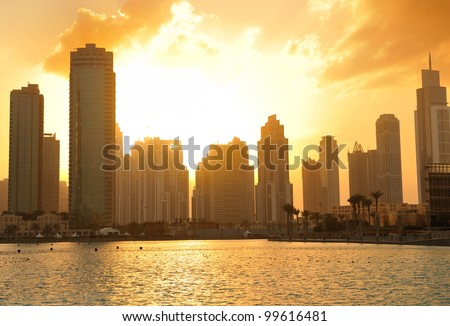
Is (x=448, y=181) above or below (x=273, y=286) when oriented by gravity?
above

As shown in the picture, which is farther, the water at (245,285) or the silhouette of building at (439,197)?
the silhouette of building at (439,197)

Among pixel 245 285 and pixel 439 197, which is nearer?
pixel 245 285

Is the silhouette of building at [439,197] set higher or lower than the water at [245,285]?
higher

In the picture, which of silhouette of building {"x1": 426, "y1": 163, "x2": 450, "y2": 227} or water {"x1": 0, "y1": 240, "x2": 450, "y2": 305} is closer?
water {"x1": 0, "y1": 240, "x2": 450, "y2": 305}

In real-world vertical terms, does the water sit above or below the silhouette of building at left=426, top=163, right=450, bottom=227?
below

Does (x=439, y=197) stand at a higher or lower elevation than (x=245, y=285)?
higher
